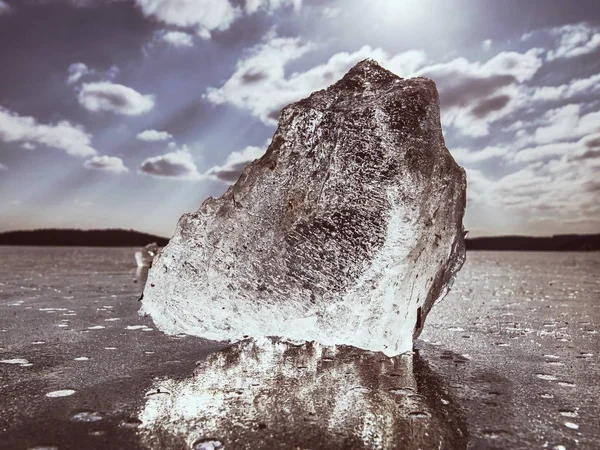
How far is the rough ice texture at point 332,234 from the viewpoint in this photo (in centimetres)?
476

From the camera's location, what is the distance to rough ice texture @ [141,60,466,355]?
15.6 feet

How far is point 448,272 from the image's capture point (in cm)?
540

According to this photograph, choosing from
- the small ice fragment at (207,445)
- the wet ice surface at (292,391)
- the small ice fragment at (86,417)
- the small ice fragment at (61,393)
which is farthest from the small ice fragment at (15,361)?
the small ice fragment at (207,445)

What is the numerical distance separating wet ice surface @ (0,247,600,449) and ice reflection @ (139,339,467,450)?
0.01 m

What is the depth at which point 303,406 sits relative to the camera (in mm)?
3100

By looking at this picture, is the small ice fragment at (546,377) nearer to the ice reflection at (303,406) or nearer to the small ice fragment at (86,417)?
the ice reflection at (303,406)

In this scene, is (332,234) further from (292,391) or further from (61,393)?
(61,393)

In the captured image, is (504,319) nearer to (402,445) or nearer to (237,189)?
(237,189)

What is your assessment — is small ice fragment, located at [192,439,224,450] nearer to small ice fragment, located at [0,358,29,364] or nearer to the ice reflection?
the ice reflection

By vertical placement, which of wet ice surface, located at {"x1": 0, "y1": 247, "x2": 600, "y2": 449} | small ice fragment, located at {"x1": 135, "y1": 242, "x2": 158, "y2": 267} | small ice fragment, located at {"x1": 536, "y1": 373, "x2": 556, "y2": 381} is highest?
small ice fragment, located at {"x1": 135, "y1": 242, "x2": 158, "y2": 267}

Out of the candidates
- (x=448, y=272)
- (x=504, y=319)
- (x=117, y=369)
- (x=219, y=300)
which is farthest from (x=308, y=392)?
(x=504, y=319)

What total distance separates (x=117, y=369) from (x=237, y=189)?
7.96ft

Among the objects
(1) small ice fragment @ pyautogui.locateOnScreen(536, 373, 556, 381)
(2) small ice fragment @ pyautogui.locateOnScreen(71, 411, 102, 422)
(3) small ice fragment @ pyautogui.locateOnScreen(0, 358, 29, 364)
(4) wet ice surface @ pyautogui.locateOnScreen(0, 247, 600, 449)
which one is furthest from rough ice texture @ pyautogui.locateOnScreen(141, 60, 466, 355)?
(2) small ice fragment @ pyautogui.locateOnScreen(71, 411, 102, 422)

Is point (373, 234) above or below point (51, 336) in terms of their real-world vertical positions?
above
